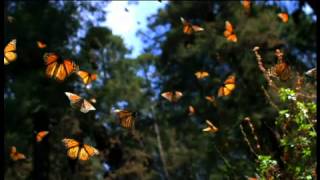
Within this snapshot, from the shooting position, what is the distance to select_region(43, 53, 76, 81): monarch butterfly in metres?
4.04

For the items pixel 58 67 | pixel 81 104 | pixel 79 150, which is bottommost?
pixel 79 150

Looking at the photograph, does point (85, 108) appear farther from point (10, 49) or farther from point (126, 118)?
point (10, 49)

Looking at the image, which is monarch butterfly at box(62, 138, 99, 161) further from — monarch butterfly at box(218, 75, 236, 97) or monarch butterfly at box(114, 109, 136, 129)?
monarch butterfly at box(218, 75, 236, 97)

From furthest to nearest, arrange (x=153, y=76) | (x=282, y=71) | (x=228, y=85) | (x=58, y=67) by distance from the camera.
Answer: (x=153, y=76), (x=228, y=85), (x=58, y=67), (x=282, y=71)

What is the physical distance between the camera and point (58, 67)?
4242 mm

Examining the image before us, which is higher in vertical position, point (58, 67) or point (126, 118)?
point (58, 67)

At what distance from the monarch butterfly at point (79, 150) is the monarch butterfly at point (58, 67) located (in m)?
0.49

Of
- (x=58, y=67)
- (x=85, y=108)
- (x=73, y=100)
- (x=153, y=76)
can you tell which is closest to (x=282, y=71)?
(x=85, y=108)

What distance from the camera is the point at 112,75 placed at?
32.4 meters

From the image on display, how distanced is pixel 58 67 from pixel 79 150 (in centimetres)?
69

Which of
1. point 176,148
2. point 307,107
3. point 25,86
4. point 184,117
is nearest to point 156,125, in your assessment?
point 176,148

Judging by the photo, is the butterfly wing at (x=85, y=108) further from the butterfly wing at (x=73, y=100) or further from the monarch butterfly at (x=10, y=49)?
the monarch butterfly at (x=10, y=49)

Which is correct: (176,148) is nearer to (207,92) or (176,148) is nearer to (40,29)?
(207,92)

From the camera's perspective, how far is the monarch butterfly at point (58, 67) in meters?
4.04
